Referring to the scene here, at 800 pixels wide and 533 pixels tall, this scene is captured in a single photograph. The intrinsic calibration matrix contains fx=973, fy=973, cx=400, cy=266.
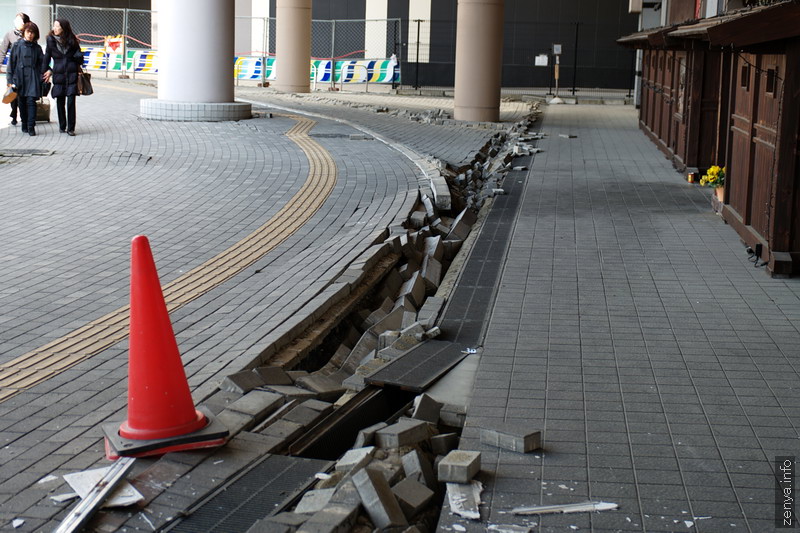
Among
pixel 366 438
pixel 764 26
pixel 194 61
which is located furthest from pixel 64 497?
pixel 194 61

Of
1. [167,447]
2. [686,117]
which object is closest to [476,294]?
[167,447]

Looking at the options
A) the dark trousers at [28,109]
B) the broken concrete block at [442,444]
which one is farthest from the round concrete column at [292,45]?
the broken concrete block at [442,444]

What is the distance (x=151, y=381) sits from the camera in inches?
165

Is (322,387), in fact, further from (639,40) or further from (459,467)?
(639,40)

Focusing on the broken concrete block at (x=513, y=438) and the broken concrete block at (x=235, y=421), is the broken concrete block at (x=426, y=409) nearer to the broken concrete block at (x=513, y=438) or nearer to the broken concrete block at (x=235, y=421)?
the broken concrete block at (x=513, y=438)

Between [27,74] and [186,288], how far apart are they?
30.5ft

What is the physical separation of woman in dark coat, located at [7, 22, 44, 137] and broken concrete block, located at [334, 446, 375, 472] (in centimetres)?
1233

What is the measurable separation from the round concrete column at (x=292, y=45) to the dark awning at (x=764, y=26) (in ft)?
74.5

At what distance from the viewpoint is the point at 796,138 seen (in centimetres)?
750

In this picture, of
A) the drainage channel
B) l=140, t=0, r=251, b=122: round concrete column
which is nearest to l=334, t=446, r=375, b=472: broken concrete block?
the drainage channel

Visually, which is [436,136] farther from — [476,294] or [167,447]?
[167,447]

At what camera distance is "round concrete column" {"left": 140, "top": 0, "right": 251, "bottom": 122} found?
16.6m

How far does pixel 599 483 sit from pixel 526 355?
5.52 ft

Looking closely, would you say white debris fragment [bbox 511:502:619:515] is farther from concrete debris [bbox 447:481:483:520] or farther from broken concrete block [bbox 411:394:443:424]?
broken concrete block [bbox 411:394:443:424]
